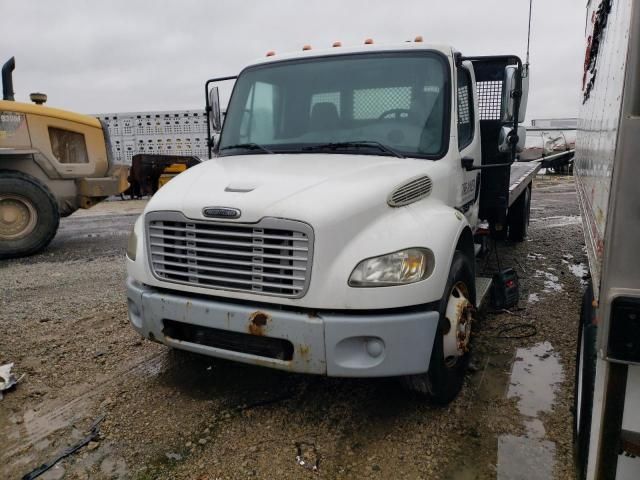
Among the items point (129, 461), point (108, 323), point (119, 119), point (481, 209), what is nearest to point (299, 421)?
point (129, 461)

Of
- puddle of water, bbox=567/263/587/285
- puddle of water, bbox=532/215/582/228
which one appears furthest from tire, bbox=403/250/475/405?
puddle of water, bbox=532/215/582/228

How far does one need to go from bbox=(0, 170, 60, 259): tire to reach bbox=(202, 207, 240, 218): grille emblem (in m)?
6.04

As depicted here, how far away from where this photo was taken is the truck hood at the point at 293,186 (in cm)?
277

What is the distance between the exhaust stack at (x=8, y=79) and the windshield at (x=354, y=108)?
231 inches

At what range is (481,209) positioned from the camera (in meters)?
5.37

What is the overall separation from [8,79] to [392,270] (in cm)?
808

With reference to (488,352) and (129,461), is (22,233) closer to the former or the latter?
(129,461)

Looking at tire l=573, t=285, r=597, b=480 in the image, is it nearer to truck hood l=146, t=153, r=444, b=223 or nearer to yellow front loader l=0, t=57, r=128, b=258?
truck hood l=146, t=153, r=444, b=223

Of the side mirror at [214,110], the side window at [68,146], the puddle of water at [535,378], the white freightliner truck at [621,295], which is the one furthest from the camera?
the side window at [68,146]

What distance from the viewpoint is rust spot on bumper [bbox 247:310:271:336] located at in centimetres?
280

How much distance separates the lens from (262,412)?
3229 millimetres

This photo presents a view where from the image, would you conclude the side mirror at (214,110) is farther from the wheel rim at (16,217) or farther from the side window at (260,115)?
the wheel rim at (16,217)

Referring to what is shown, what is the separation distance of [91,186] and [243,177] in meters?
6.30

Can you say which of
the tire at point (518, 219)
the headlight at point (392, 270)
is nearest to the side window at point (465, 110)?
the headlight at point (392, 270)
